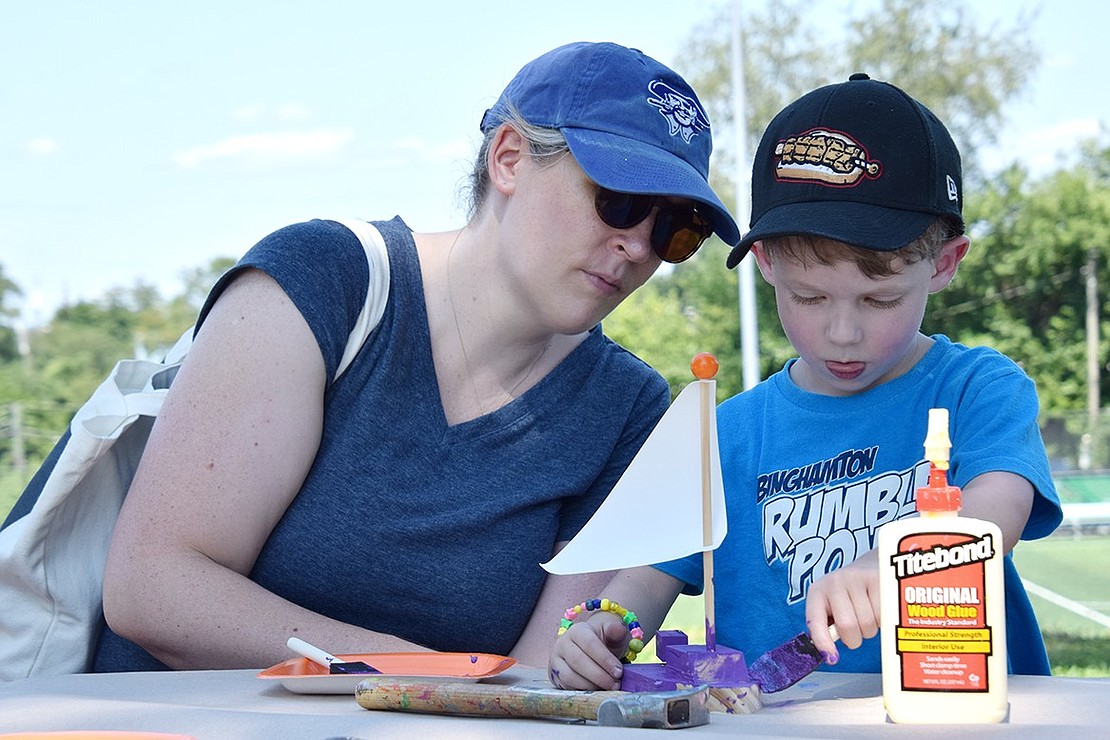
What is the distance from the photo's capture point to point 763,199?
75.5 inches

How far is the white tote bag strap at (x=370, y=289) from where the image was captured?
1996mm

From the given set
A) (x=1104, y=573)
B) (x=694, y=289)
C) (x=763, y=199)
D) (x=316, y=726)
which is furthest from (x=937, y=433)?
(x=694, y=289)

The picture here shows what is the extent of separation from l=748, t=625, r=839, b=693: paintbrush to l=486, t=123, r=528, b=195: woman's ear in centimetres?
98

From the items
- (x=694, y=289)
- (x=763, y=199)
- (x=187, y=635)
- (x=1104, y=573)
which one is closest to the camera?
(x=187, y=635)

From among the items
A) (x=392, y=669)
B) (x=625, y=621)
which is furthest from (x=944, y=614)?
(x=392, y=669)

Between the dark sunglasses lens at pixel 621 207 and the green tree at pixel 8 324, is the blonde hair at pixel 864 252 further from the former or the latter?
the green tree at pixel 8 324

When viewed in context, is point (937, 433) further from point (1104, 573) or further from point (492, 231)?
point (1104, 573)

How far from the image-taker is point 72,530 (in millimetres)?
1884

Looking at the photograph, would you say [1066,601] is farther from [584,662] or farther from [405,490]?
[584,662]

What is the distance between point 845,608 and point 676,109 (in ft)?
3.35

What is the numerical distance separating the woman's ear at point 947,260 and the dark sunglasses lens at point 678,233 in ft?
1.24

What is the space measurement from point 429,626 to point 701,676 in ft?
2.48

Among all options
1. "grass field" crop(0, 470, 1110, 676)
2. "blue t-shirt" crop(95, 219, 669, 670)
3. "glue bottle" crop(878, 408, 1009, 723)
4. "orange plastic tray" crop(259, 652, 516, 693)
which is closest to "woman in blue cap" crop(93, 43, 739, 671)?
"blue t-shirt" crop(95, 219, 669, 670)

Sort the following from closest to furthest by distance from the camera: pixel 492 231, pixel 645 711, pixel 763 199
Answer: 1. pixel 645 711
2. pixel 763 199
3. pixel 492 231
